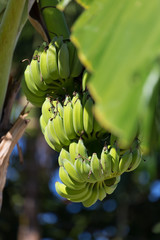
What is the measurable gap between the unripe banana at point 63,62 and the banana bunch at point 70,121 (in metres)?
0.10

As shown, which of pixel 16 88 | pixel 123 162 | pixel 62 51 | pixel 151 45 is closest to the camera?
pixel 151 45

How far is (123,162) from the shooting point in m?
1.58

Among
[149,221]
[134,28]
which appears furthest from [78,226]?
[134,28]

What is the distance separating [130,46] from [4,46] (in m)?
1.23

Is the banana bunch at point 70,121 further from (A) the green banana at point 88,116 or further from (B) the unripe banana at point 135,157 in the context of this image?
(B) the unripe banana at point 135,157

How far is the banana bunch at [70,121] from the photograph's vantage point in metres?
1.60

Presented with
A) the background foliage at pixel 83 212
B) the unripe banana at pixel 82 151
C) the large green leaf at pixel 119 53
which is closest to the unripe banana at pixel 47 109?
the unripe banana at pixel 82 151

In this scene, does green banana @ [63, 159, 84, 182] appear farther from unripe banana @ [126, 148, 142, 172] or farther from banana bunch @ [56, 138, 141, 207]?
unripe banana @ [126, 148, 142, 172]

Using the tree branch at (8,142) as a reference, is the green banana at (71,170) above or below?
above

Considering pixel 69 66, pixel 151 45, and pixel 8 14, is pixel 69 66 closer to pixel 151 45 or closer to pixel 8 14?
pixel 8 14

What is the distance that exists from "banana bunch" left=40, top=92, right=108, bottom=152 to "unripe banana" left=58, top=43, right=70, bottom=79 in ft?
0.33

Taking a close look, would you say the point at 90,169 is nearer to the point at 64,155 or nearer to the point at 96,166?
the point at 96,166

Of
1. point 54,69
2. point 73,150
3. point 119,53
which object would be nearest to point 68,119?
point 73,150

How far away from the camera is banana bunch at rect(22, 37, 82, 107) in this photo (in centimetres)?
Answer: 171
